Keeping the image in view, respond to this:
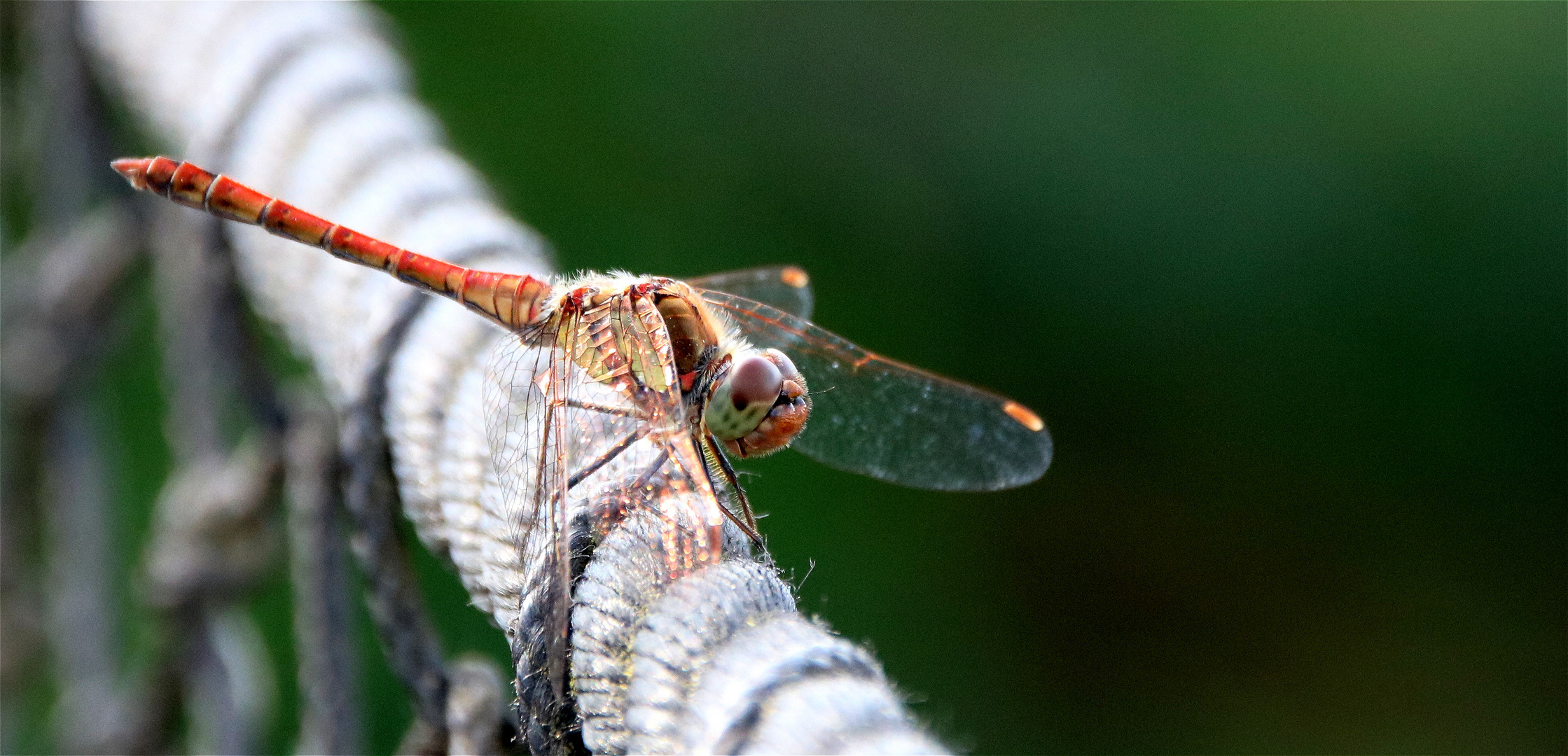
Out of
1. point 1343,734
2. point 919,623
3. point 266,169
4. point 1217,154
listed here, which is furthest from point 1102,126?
point 266,169

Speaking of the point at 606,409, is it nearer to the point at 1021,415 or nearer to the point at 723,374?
the point at 723,374

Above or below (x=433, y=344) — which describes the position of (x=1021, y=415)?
below

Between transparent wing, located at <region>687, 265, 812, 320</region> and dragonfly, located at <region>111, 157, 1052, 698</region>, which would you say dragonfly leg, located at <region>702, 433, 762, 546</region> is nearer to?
dragonfly, located at <region>111, 157, 1052, 698</region>

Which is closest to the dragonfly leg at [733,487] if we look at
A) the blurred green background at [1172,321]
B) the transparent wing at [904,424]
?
the transparent wing at [904,424]

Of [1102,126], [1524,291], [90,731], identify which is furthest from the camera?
[1102,126]

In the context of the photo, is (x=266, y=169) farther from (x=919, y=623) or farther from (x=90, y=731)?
(x=919, y=623)

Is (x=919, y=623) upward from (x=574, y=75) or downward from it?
downward

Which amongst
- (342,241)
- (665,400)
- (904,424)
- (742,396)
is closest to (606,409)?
(665,400)
